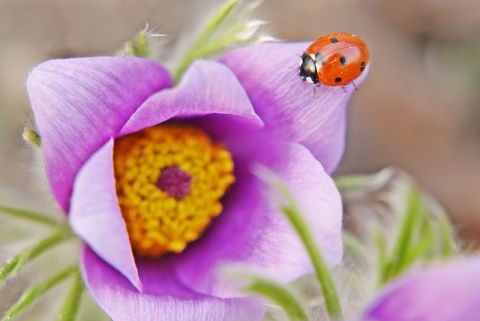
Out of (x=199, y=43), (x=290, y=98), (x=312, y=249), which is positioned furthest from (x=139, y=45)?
(x=312, y=249)

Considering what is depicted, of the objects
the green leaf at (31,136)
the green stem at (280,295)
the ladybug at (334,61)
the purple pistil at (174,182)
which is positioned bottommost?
the purple pistil at (174,182)

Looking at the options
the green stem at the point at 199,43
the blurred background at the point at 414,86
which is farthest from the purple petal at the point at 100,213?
the blurred background at the point at 414,86

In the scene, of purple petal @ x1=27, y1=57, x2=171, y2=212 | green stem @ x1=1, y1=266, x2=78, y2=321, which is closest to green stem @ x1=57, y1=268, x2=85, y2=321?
green stem @ x1=1, y1=266, x2=78, y2=321

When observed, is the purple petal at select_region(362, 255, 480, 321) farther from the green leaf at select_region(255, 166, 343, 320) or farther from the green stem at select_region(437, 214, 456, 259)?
the green stem at select_region(437, 214, 456, 259)

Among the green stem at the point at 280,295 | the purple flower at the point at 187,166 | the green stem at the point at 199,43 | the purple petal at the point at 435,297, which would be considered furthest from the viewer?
the green stem at the point at 199,43

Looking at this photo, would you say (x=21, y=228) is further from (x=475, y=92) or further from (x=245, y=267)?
(x=475, y=92)

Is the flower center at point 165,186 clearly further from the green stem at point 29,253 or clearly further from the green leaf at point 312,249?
the green leaf at point 312,249

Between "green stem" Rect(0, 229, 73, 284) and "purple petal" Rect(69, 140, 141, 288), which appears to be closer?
"purple petal" Rect(69, 140, 141, 288)

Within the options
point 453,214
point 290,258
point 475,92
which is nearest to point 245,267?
point 290,258
